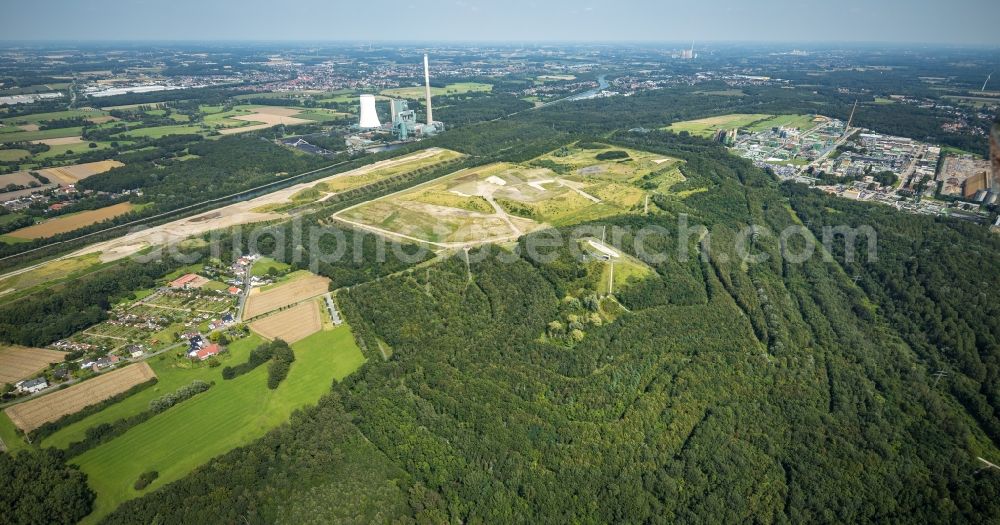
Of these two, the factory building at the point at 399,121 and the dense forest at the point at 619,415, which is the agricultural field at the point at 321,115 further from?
the dense forest at the point at 619,415

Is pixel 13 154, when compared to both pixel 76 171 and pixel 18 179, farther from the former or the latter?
pixel 76 171

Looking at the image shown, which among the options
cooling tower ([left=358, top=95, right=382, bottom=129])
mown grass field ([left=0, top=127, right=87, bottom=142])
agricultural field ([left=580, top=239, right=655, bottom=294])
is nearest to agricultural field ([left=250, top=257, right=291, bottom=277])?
agricultural field ([left=580, top=239, right=655, bottom=294])

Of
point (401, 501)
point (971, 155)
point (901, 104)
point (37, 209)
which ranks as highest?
point (901, 104)

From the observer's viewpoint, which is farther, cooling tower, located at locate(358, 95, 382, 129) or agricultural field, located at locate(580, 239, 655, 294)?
cooling tower, located at locate(358, 95, 382, 129)

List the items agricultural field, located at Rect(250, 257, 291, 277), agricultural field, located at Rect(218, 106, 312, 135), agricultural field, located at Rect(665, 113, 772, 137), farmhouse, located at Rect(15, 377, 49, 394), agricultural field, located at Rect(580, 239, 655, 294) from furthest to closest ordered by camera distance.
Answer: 1. agricultural field, located at Rect(665, 113, 772, 137)
2. agricultural field, located at Rect(218, 106, 312, 135)
3. agricultural field, located at Rect(250, 257, 291, 277)
4. agricultural field, located at Rect(580, 239, 655, 294)
5. farmhouse, located at Rect(15, 377, 49, 394)

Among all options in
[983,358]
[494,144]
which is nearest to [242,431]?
[983,358]

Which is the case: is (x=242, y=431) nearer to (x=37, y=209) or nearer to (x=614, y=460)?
(x=614, y=460)

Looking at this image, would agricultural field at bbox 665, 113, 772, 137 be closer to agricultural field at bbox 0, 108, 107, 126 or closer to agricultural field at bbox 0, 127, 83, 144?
agricultural field at bbox 0, 127, 83, 144
